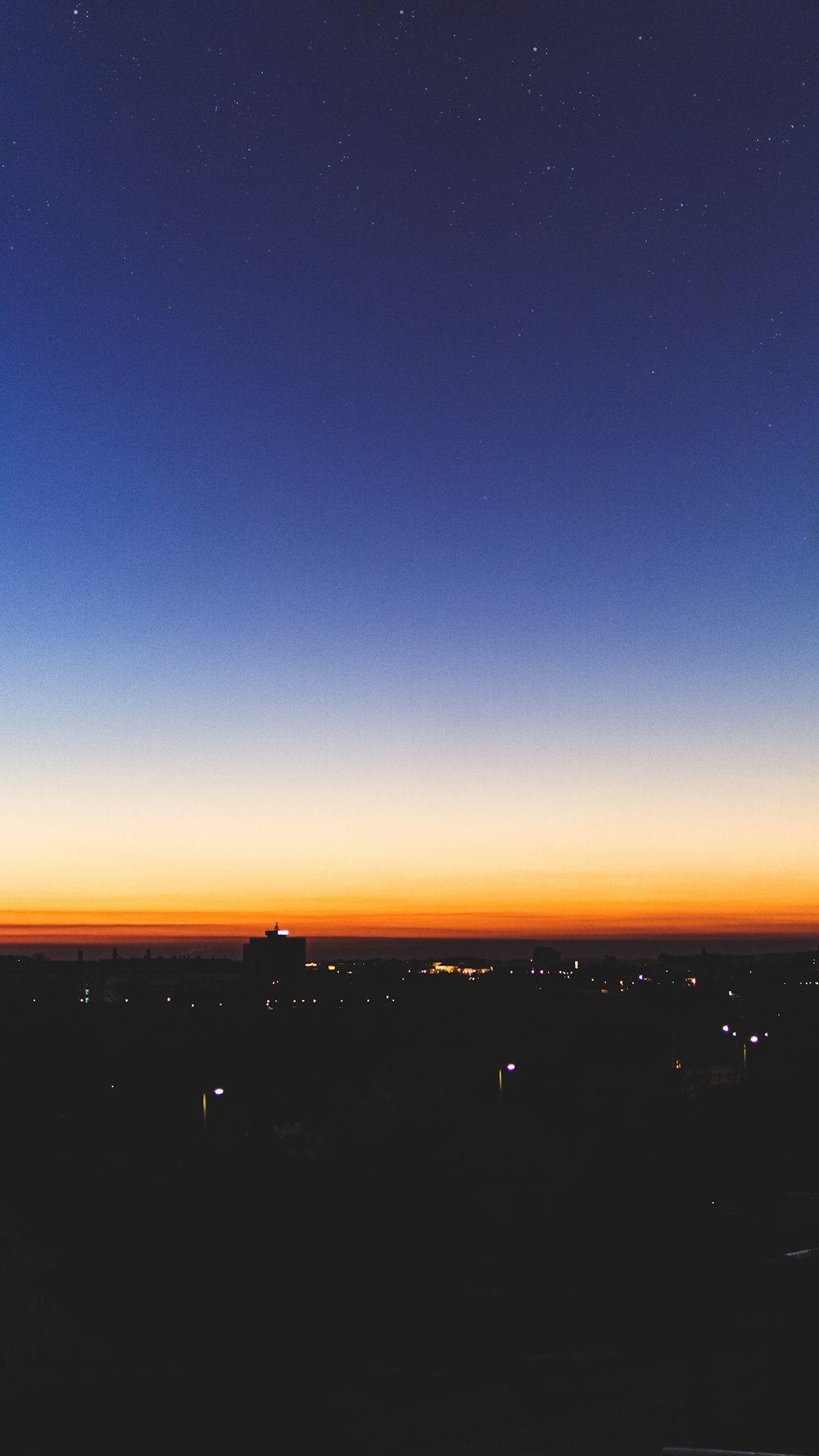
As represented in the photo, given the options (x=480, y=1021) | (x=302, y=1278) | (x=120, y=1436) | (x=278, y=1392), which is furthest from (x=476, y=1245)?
(x=480, y=1021)

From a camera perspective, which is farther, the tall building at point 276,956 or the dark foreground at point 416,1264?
the tall building at point 276,956

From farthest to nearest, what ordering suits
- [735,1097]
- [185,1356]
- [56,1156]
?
[735,1097], [56,1156], [185,1356]

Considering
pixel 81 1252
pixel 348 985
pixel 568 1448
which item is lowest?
pixel 348 985

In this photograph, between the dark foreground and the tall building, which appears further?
the tall building

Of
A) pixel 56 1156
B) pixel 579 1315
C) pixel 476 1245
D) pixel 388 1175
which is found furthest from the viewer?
pixel 56 1156

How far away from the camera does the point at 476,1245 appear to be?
940 inches

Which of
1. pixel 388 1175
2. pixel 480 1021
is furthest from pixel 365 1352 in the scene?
pixel 480 1021

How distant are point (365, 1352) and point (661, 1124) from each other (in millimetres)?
24401

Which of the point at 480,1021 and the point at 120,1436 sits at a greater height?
the point at 120,1436

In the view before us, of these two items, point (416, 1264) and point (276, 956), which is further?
point (276, 956)

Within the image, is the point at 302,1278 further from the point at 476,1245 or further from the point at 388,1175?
the point at 388,1175

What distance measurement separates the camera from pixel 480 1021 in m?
87.5

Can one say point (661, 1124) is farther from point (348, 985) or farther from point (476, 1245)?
point (348, 985)

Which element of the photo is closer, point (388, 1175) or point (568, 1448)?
point (568, 1448)
